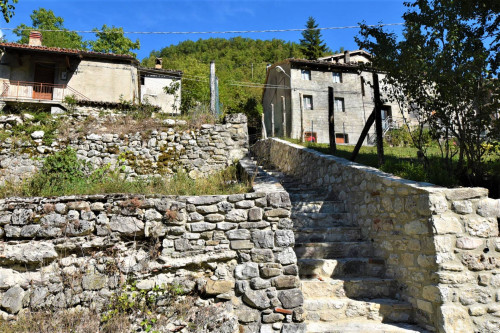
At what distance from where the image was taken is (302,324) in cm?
356

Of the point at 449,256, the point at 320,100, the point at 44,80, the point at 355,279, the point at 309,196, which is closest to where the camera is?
the point at 449,256

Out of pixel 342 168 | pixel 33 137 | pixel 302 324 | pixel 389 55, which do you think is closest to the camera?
pixel 302 324

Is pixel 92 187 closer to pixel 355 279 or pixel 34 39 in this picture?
pixel 355 279

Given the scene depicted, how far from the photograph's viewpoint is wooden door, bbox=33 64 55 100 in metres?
16.8

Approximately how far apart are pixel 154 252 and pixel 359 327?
259 centimetres

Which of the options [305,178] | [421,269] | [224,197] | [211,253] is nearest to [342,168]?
[305,178]

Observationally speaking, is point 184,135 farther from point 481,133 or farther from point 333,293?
point 481,133

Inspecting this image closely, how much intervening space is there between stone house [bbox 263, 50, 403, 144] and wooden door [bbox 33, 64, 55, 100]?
13.2 meters

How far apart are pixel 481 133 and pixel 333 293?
3310 mm

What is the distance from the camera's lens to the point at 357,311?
12.5 feet

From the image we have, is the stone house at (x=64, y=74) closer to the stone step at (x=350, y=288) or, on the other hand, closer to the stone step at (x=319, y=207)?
the stone step at (x=319, y=207)

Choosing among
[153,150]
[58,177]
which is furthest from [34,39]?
[58,177]

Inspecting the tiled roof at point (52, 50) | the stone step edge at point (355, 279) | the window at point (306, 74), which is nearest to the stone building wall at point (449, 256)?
the stone step edge at point (355, 279)

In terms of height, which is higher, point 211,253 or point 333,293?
point 211,253
